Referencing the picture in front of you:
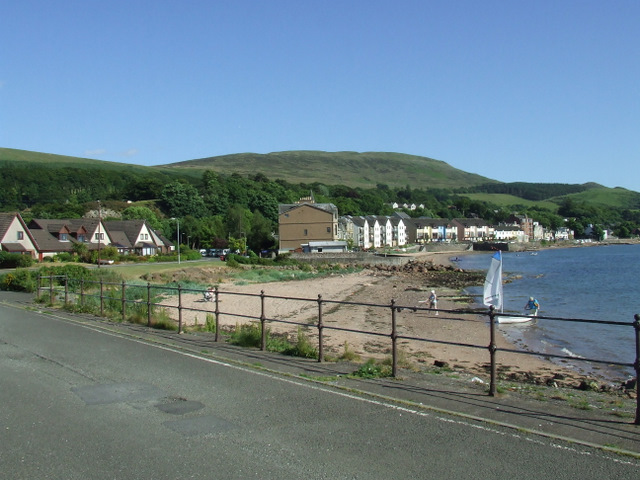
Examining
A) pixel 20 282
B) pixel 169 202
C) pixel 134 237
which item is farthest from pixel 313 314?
pixel 169 202

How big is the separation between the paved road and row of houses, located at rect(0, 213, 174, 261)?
50.9 metres

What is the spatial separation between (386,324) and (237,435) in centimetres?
2023

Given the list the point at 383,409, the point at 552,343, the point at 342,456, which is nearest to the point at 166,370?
the point at 383,409

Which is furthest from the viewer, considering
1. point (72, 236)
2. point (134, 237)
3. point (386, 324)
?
point (134, 237)

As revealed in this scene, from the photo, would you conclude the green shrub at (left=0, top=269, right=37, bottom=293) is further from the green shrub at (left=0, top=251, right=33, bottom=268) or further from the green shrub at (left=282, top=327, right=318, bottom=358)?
the green shrub at (left=282, top=327, right=318, bottom=358)

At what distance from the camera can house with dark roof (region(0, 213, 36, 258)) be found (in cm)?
6544

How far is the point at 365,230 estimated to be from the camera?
13200 centimetres

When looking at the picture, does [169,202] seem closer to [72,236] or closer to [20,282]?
[72,236]

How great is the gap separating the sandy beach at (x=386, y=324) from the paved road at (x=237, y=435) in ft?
5.50

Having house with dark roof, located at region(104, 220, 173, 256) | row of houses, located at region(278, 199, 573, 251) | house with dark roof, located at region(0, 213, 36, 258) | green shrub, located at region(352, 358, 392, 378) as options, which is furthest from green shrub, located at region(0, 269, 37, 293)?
row of houses, located at region(278, 199, 573, 251)

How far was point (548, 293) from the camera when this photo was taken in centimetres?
4616

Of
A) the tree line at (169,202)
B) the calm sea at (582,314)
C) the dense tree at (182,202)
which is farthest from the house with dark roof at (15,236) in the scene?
the dense tree at (182,202)

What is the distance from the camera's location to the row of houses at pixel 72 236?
6669 cm

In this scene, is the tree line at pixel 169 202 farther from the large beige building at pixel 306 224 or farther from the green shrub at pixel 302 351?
the green shrub at pixel 302 351
